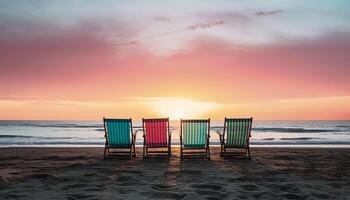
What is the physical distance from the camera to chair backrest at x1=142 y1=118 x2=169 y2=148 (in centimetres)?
1020

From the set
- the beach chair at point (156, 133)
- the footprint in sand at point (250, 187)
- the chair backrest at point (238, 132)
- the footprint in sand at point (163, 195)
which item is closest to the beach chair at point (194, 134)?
A: the beach chair at point (156, 133)

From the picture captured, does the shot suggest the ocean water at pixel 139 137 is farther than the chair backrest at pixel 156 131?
Yes

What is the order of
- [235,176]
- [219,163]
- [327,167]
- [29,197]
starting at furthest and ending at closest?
[219,163] < [327,167] < [235,176] < [29,197]

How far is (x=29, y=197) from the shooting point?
527cm

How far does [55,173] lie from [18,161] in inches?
101

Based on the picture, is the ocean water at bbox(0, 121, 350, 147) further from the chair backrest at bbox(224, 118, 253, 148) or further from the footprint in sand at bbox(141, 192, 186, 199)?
the footprint in sand at bbox(141, 192, 186, 199)

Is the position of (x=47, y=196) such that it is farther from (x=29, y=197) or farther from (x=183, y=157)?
(x=183, y=157)

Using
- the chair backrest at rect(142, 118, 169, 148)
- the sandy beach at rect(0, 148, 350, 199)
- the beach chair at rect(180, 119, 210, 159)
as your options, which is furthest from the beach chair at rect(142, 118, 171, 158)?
the sandy beach at rect(0, 148, 350, 199)

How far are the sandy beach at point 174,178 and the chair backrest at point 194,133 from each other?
1.57ft

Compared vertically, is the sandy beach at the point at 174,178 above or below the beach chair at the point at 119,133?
below

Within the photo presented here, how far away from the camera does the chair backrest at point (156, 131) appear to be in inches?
402

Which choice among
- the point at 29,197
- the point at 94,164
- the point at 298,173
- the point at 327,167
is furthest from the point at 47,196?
the point at 327,167

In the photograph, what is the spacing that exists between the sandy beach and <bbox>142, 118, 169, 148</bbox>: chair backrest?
0.54m

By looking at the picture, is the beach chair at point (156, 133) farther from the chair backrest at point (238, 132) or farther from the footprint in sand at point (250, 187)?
Result: the footprint in sand at point (250, 187)
